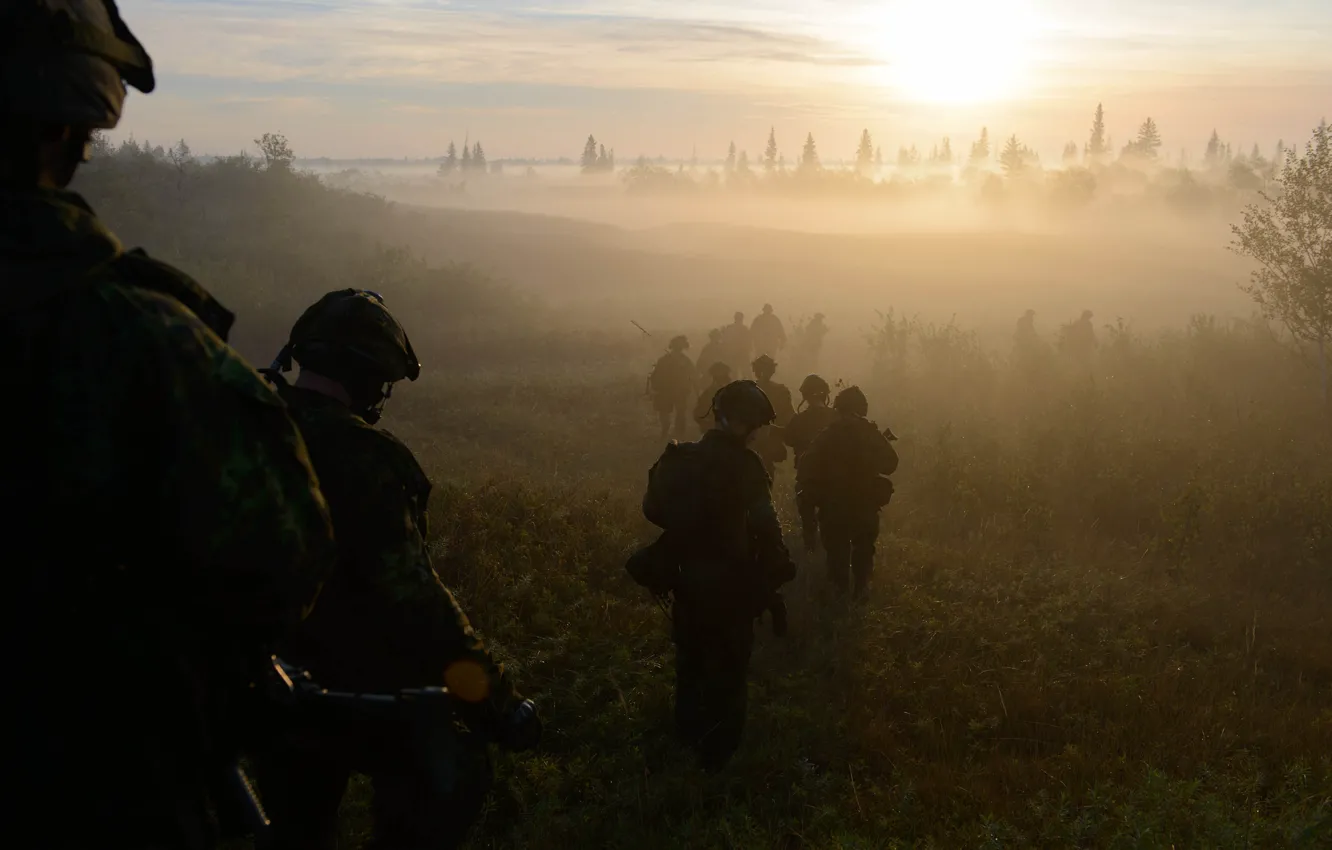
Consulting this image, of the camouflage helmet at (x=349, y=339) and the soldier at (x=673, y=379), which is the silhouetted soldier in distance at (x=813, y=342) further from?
the camouflage helmet at (x=349, y=339)

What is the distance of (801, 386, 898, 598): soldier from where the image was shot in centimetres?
820

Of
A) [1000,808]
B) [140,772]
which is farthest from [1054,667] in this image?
[140,772]

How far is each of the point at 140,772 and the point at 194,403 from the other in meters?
0.71

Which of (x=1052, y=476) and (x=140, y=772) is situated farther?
(x=1052, y=476)

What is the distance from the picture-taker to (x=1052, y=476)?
12672 mm

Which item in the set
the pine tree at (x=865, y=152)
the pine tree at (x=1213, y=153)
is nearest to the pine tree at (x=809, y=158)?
the pine tree at (x=865, y=152)

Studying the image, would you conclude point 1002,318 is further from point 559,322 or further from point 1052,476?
point 1052,476

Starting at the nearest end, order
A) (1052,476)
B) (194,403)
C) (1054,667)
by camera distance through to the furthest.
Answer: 1. (194,403)
2. (1054,667)
3. (1052,476)

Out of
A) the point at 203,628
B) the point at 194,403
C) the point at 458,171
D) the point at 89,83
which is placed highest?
the point at 458,171

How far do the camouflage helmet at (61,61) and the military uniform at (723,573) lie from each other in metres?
3.66

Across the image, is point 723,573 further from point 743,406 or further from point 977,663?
point 977,663

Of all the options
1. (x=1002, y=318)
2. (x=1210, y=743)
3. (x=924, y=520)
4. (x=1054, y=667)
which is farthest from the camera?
(x=1002, y=318)

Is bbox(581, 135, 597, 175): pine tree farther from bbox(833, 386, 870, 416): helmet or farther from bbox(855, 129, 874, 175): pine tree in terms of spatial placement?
bbox(833, 386, 870, 416): helmet

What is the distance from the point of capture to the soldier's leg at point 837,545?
833 cm
